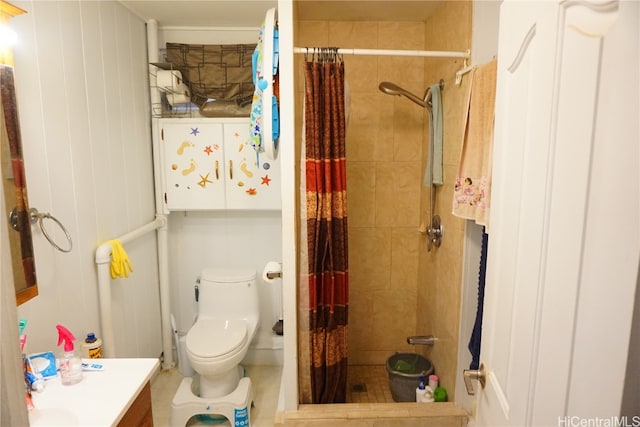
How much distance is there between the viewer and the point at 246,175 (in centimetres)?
267

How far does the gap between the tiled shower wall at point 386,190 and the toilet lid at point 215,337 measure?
80cm

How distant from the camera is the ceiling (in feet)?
7.32

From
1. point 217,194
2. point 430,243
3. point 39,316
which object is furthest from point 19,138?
point 430,243

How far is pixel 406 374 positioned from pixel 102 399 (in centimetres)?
162

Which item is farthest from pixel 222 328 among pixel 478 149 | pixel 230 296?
pixel 478 149

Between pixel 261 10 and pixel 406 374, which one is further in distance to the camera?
pixel 261 10

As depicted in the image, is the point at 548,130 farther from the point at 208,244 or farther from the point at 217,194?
the point at 208,244

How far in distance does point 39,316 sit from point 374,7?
2.27 metres

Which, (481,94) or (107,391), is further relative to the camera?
(481,94)

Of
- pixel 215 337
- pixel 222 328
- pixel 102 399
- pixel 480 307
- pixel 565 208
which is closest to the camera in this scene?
pixel 565 208

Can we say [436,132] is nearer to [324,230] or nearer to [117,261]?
[324,230]

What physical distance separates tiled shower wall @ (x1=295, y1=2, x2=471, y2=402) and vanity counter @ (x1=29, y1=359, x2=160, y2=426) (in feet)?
5.08

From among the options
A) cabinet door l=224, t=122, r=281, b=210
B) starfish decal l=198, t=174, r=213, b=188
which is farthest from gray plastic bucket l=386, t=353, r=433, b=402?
starfish decal l=198, t=174, r=213, b=188

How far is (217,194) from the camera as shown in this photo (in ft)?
8.84
